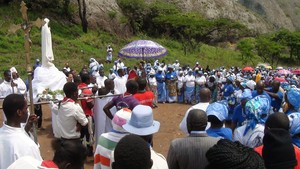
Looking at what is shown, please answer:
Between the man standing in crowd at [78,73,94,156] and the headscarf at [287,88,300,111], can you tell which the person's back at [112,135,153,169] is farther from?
the man standing in crowd at [78,73,94,156]

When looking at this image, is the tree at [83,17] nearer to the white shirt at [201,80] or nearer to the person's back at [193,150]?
the white shirt at [201,80]

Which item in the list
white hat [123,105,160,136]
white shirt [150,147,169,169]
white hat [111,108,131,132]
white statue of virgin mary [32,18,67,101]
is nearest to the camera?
white shirt [150,147,169,169]

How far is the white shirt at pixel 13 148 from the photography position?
10.4ft

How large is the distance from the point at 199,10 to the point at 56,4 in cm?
1784

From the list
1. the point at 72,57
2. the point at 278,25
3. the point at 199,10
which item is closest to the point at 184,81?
the point at 72,57

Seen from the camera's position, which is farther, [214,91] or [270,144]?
[214,91]

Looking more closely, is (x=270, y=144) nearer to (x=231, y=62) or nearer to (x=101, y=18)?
(x=101, y=18)

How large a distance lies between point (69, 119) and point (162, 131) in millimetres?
4786

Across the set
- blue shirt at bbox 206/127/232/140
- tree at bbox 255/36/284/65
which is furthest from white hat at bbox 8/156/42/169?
tree at bbox 255/36/284/65

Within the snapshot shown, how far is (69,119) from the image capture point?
5602 mm

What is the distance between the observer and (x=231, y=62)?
33156mm

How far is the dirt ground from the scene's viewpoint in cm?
781

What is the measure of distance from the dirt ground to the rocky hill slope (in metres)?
18.1

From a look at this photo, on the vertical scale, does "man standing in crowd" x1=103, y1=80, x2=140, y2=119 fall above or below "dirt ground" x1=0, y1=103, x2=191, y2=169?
above
